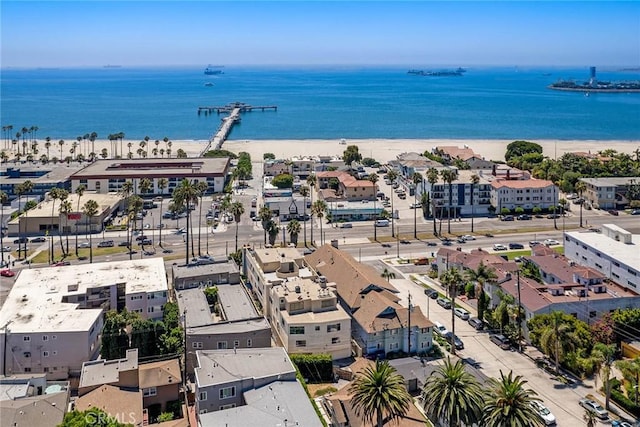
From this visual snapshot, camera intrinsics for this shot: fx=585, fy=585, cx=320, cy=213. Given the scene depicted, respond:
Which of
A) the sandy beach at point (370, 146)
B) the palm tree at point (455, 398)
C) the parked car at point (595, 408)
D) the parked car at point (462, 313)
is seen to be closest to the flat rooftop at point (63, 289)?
the parked car at point (462, 313)

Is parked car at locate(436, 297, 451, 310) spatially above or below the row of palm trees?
below

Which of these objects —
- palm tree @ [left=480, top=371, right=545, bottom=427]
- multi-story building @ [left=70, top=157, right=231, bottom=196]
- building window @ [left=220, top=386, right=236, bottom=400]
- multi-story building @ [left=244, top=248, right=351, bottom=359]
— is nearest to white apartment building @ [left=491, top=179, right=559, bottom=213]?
multi-story building @ [left=70, top=157, right=231, bottom=196]

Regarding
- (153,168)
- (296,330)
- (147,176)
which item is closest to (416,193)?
(147,176)

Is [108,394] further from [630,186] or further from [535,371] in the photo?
[630,186]

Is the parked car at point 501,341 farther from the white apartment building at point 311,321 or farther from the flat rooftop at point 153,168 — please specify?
Result: the flat rooftop at point 153,168

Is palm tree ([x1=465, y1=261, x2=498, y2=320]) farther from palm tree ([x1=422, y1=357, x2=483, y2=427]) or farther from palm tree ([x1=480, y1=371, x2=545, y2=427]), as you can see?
palm tree ([x1=480, y1=371, x2=545, y2=427])

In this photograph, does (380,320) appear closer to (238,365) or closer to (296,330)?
(296,330)

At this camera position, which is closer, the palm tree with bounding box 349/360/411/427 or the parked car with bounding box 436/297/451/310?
the palm tree with bounding box 349/360/411/427

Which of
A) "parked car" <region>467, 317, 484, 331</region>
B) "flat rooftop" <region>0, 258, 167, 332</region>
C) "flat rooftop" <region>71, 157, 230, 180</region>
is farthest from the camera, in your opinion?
"flat rooftop" <region>71, 157, 230, 180</region>
